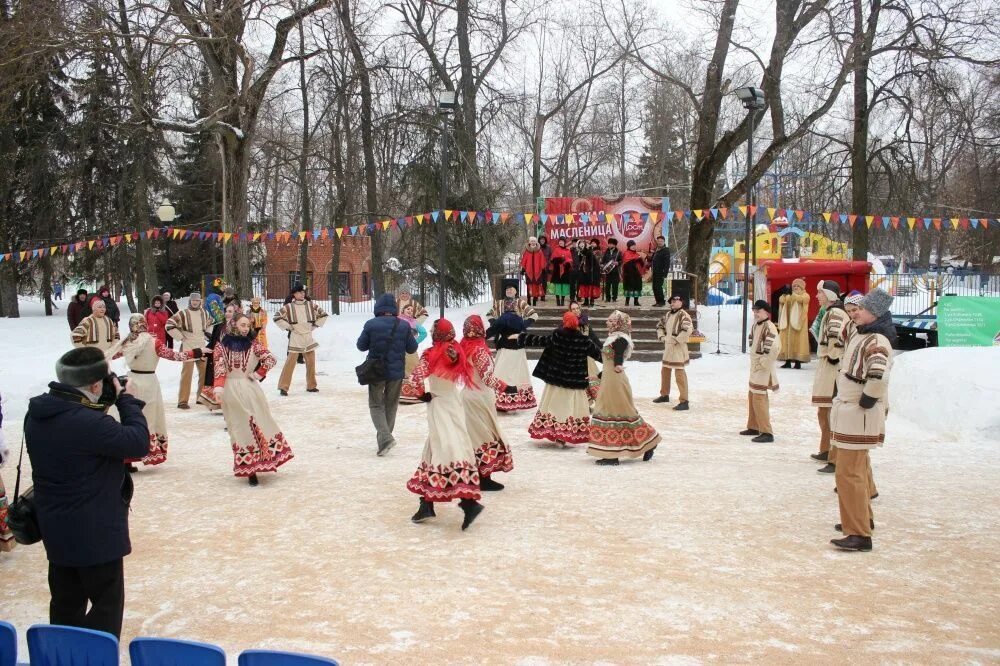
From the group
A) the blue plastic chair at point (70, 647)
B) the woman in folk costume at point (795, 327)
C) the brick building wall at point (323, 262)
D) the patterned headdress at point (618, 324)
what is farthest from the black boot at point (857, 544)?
the brick building wall at point (323, 262)

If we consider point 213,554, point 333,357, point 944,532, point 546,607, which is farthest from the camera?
point 333,357

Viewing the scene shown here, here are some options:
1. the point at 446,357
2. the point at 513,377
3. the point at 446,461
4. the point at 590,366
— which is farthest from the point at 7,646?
the point at 513,377

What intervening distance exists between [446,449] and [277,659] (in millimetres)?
4081

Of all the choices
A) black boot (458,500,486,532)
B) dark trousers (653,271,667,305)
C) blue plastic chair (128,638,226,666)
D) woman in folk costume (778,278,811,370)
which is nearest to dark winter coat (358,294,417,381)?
black boot (458,500,486,532)

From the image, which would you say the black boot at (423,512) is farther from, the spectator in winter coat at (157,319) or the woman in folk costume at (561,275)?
the woman in folk costume at (561,275)

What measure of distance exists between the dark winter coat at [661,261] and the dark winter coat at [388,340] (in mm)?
11733

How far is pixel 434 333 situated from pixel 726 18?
1882cm

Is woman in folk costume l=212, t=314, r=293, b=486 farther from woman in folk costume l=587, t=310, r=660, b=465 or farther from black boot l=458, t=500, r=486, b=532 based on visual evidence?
woman in folk costume l=587, t=310, r=660, b=465

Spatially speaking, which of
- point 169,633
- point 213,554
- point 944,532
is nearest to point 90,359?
point 169,633

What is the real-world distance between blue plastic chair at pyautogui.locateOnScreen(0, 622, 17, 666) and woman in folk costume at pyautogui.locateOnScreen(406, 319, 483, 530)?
3.88 meters

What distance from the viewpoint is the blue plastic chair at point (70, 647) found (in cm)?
277

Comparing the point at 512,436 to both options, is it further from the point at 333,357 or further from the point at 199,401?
the point at 333,357

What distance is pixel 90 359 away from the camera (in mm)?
3688

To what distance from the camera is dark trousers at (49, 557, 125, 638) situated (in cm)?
379
